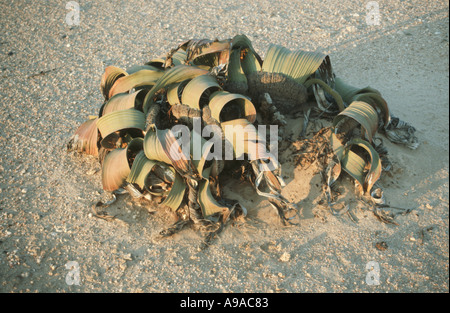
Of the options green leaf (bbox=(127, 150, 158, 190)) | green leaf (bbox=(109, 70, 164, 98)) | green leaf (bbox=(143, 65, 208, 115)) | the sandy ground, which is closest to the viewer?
the sandy ground

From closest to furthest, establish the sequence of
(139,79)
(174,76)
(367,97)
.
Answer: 1. (174,76)
2. (139,79)
3. (367,97)

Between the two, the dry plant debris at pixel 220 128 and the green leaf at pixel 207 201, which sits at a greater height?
the dry plant debris at pixel 220 128

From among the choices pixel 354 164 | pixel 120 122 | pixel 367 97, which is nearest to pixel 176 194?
pixel 120 122

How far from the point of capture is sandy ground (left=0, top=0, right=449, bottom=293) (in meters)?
1.88

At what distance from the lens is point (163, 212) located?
2.16 metres

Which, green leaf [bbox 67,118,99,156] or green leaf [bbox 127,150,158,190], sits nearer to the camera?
green leaf [bbox 127,150,158,190]

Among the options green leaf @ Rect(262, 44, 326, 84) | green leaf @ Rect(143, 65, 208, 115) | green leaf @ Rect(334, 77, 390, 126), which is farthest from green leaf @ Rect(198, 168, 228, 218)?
green leaf @ Rect(334, 77, 390, 126)

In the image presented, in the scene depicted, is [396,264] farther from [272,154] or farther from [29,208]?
[29,208]

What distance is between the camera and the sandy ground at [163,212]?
6.18ft

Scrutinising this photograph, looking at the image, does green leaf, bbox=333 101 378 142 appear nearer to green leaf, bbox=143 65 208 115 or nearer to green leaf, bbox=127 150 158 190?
green leaf, bbox=143 65 208 115

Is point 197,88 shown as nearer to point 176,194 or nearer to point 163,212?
point 176,194

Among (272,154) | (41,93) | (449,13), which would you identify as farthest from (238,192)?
(449,13)

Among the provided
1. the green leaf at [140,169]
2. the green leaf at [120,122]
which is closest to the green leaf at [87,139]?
the green leaf at [120,122]

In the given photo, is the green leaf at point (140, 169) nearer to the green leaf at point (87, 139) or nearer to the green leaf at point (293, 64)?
the green leaf at point (87, 139)
